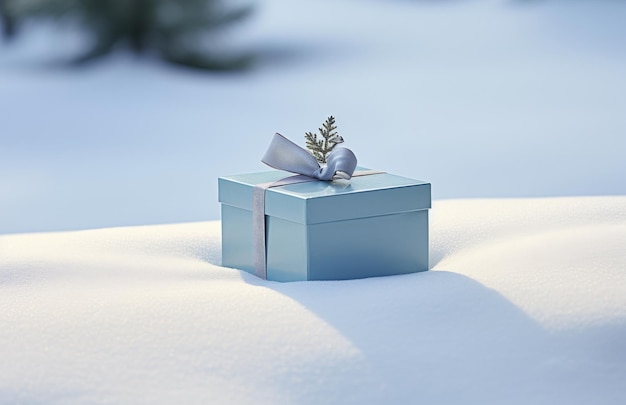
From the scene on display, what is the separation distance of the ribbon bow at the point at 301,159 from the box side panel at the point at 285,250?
0.10 m

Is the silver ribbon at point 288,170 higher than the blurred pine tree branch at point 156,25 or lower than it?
lower

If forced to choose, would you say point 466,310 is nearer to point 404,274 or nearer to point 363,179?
point 404,274

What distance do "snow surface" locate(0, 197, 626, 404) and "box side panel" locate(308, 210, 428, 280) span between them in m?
0.03

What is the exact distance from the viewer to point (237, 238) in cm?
151

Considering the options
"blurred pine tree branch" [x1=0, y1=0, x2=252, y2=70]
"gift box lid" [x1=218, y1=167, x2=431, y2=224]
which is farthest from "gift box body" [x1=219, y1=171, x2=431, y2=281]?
"blurred pine tree branch" [x1=0, y1=0, x2=252, y2=70]

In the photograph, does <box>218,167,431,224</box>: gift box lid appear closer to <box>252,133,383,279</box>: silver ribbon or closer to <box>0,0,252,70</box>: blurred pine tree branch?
<box>252,133,383,279</box>: silver ribbon

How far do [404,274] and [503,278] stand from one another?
0.43 ft

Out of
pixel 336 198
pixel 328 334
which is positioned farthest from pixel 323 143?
pixel 328 334

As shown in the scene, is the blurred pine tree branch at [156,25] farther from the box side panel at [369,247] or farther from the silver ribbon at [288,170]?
the box side panel at [369,247]

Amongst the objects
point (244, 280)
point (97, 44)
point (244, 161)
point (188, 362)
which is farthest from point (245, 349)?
point (97, 44)

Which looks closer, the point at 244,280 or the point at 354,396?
the point at 354,396

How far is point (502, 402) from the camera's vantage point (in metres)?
1.18

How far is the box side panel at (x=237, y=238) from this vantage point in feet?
4.88

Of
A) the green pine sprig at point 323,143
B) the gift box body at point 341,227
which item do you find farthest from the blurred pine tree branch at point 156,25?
the gift box body at point 341,227
